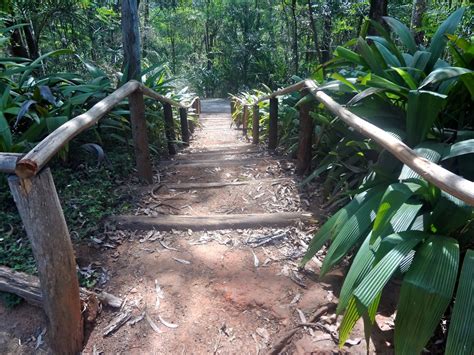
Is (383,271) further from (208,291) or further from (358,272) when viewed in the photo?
(208,291)

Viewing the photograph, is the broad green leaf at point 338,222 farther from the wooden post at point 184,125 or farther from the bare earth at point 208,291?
the wooden post at point 184,125

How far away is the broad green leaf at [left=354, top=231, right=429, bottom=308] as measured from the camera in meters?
1.12

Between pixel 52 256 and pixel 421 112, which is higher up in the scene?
pixel 421 112

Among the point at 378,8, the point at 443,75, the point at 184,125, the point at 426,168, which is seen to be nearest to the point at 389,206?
the point at 426,168

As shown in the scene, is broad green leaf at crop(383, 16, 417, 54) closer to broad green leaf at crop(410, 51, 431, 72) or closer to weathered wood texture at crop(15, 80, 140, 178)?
broad green leaf at crop(410, 51, 431, 72)

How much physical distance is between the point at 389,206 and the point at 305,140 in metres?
1.78

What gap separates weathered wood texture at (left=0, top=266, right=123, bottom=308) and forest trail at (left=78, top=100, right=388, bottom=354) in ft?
0.24

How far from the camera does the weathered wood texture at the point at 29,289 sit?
1.62 m

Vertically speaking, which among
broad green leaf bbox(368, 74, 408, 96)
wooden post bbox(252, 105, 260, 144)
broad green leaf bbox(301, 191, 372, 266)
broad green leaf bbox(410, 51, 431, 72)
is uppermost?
broad green leaf bbox(410, 51, 431, 72)

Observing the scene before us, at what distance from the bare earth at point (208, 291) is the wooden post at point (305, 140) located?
42 cm

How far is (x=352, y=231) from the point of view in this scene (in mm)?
1559

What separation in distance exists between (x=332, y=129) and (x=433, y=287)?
1916 millimetres

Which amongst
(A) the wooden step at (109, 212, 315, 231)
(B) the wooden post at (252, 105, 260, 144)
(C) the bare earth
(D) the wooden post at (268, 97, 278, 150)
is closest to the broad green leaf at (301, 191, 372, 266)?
(C) the bare earth

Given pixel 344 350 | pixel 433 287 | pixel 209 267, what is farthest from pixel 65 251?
pixel 433 287
